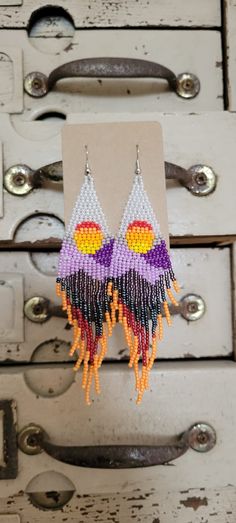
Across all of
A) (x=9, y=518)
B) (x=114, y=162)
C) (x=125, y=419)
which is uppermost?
(x=114, y=162)

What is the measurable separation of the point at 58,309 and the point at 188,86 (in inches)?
11.7

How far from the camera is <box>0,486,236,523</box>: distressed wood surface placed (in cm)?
60

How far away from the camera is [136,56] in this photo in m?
0.64

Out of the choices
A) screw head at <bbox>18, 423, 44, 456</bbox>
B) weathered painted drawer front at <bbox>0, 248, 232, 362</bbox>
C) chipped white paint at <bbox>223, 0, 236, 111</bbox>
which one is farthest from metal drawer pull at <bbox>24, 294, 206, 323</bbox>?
chipped white paint at <bbox>223, 0, 236, 111</bbox>

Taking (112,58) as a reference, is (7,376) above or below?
below

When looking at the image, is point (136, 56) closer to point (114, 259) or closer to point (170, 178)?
point (170, 178)

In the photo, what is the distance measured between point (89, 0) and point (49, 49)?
0.07 meters

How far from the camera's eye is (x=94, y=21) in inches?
24.9

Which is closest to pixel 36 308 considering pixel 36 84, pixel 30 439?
pixel 30 439

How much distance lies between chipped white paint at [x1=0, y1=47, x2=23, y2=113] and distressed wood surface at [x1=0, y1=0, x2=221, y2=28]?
0.12ft

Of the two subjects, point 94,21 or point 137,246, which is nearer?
point 137,246

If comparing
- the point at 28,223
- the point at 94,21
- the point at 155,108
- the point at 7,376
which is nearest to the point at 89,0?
the point at 94,21

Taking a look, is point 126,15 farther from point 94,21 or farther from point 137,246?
point 137,246

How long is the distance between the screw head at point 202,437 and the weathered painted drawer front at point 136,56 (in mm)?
359
